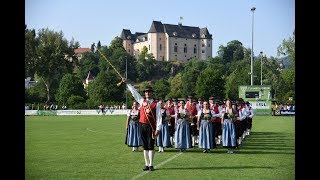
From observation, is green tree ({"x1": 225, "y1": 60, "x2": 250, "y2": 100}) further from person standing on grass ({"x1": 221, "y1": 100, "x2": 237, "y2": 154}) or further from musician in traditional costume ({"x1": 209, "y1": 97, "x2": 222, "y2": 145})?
person standing on grass ({"x1": 221, "y1": 100, "x2": 237, "y2": 154})

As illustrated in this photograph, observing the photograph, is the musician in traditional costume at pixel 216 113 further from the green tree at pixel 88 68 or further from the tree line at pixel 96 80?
the green tree at pixel 88 68

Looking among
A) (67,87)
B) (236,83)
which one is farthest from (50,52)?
(236,83)

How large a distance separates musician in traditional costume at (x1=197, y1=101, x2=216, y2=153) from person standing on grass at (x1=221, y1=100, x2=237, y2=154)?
0.43 metres

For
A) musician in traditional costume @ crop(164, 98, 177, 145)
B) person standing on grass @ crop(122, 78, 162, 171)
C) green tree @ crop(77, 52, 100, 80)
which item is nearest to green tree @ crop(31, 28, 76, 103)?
green tree @ crop(77, 52, 100, 80)

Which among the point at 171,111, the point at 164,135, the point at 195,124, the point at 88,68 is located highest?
the point at 88,68

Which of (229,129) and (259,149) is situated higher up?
(229,129)

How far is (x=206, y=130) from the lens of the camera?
1675 centimetres

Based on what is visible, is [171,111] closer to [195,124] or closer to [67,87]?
[195,124]

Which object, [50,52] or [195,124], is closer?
[195,124]

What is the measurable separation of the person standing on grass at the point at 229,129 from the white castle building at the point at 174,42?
140m

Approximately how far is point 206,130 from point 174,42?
147 metres

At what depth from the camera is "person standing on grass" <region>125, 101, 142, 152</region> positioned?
56.7ft

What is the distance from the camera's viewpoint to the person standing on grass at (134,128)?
56.7 feet

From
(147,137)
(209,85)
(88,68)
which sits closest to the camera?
(147,137)
